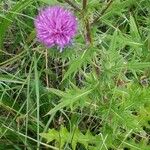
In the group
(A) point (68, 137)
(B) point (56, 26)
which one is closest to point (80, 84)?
(A) point (68, 137)

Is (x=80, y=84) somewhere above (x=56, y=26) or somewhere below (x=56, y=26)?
below

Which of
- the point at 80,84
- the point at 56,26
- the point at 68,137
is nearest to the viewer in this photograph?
the point at 56,26

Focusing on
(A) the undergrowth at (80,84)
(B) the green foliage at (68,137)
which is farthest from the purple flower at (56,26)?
(B) the green foliage at (68,137)

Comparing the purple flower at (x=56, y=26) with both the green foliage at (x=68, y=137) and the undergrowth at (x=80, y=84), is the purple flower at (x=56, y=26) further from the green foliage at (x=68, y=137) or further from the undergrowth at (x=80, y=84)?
the green foliage at (x=68, y=137)

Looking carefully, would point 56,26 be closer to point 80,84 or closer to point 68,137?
point 68,137

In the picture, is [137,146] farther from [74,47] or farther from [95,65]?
[74,47]

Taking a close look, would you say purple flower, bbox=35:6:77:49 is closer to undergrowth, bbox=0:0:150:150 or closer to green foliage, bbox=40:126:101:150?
undergrowth, bbox=0:0:150:150

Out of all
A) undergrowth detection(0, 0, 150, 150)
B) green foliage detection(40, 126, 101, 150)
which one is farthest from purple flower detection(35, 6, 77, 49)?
green foliage detection(40, 126, 101, 150)

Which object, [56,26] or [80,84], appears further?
[80,84]

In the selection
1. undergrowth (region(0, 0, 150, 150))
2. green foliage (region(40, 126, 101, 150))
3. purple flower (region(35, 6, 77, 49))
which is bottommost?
green foliage (region(40, 126, 101, 150))
